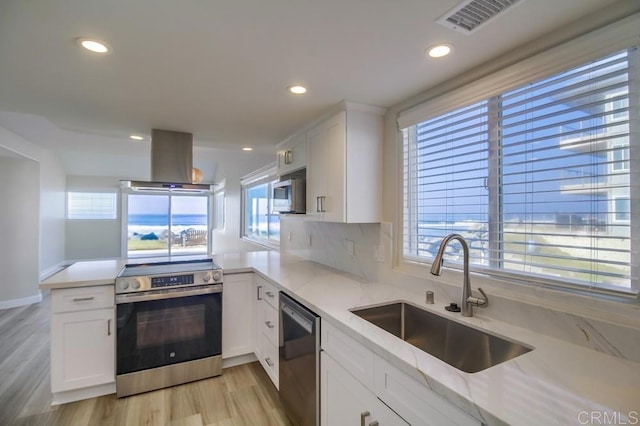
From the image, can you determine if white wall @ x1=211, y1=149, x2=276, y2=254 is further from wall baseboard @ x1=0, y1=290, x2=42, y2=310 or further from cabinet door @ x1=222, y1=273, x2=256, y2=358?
wall baseboard @ x1=0, y1=290, x2=42, y2=310

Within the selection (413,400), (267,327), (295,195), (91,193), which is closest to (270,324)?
(267,327)

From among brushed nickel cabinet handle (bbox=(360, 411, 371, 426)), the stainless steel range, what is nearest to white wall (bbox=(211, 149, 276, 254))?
the stainless steel range

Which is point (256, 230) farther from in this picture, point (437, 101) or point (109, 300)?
point (437, 101)

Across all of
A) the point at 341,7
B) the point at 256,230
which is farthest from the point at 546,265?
the point at 256,230

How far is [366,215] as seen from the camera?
7.22ft

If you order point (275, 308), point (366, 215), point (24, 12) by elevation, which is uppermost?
point (24, 12)

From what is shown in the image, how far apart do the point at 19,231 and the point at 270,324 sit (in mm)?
4622

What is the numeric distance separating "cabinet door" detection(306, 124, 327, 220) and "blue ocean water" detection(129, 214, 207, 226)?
6.93m

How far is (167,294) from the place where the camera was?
94.5 inches

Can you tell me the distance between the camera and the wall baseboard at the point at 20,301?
436 centimetres

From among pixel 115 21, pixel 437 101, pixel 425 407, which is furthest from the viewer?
pixel 437 101

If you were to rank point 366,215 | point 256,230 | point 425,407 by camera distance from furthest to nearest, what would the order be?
1. point 256,230
2. point 366,215
3. point 425,407

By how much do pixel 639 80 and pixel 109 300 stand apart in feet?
10.5

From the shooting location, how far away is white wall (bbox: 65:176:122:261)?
7262mm
